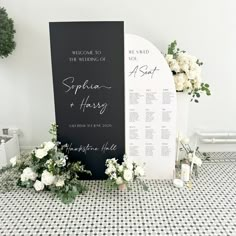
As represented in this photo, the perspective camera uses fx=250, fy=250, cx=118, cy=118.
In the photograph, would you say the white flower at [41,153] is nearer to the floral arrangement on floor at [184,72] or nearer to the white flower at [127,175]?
the white flower at [127,175]

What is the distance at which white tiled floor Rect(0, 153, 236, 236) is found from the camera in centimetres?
105

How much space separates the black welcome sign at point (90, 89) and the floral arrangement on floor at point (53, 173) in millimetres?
70

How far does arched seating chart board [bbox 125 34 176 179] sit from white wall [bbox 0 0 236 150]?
1.18ft

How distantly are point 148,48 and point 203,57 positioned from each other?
0.52 meters

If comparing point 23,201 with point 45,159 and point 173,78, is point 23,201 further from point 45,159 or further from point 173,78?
point 173,78

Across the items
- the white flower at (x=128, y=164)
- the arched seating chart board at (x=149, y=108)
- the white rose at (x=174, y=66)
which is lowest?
the white flower at (x=128, y=164)

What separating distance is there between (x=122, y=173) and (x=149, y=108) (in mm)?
371

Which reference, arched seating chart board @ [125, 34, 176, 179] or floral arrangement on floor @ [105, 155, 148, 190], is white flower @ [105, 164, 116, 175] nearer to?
floral arrangement on floor @ [105, 155, 148, 190]

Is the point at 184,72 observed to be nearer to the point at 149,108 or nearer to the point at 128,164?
the point at 149,108

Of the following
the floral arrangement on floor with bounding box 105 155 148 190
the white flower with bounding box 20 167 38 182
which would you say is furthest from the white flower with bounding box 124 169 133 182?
the white flower with bounding box 20 167 38 182

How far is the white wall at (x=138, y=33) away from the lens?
1.53m

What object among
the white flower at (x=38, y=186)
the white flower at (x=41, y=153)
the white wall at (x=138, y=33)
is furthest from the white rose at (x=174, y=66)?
the white flower at (x=38, y=186)

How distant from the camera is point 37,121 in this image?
1748 millimetres

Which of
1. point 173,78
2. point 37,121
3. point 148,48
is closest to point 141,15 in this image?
point 148,48
